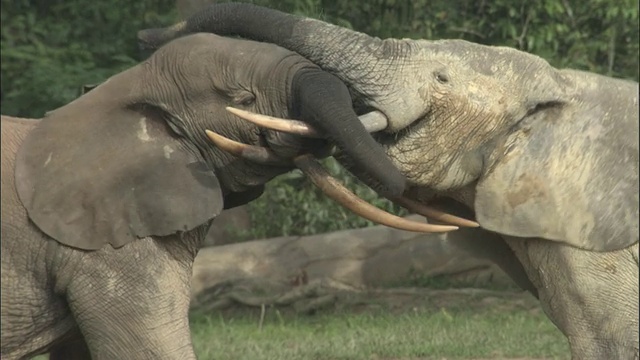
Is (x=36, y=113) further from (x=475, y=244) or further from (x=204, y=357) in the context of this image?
(x=475, y=244)

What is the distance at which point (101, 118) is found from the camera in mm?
6172

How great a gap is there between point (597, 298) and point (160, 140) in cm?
191

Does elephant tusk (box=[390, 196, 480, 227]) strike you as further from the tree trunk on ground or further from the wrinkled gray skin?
the tree trunk on ground

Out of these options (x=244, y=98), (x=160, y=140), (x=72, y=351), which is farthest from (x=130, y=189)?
(x=72, y=351)

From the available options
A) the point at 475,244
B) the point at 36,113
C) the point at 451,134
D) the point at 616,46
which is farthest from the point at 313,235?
the point at 451,134

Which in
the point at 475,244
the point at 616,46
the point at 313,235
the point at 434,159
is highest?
the point at 434,159

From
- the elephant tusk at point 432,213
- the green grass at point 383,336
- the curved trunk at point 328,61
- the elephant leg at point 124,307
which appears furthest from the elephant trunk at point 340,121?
the green grass at point 383,336

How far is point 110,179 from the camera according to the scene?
20.0 ft

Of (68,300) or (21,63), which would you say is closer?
(68,300)

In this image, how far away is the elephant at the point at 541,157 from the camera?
6.53 meters

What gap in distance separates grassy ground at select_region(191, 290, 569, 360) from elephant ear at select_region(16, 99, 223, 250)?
2.81 meters

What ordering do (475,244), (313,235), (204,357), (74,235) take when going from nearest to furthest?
1. (74,235)
2. (475,244)
3. (204,357)
4. (313,235)

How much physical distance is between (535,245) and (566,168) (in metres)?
→ 0.37

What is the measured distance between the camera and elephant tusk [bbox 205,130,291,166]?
19.9 feet
